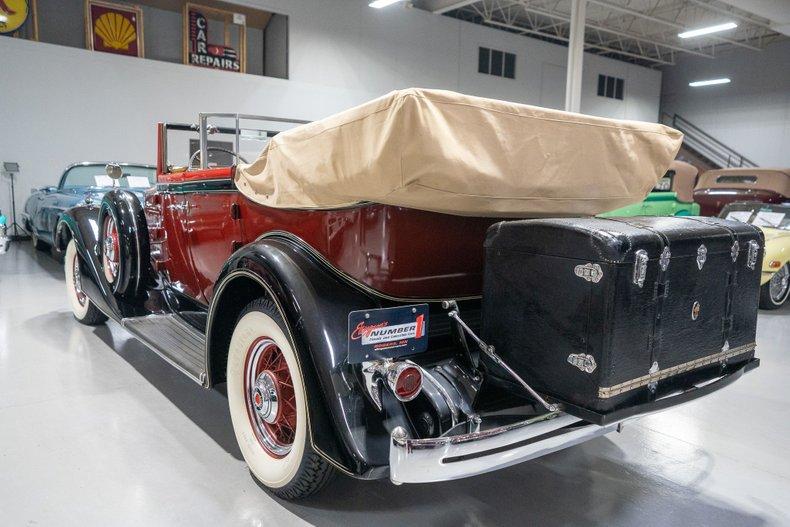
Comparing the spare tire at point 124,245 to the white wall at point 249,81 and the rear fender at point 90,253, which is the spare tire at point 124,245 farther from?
the white wall at point 249,81

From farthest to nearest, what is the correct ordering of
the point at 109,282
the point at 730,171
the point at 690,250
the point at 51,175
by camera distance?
the point at 51,175
the point at 730,171
the point at 109,282
the point at 690,250

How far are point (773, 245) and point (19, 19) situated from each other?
13.0 m

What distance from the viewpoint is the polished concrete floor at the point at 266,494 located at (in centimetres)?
208

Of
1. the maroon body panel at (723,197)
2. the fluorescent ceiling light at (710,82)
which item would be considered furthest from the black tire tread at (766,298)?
the fluorescent ceiling light at (710,82)

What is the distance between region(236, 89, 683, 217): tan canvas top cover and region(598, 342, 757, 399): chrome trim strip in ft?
2.23

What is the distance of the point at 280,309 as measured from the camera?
197 cm

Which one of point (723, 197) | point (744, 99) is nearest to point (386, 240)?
point (723, 197)

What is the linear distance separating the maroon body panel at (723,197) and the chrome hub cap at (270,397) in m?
8.39

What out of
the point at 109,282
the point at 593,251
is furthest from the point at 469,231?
the point at 109,282

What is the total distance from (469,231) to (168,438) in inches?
68.2

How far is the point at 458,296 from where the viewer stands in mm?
2248

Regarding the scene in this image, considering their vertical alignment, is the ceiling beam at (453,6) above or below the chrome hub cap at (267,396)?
above

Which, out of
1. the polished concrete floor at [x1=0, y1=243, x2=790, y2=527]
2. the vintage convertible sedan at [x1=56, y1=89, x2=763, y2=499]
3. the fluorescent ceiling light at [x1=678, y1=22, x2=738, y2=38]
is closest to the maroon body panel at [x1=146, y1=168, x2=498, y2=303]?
the vintage convertible sedan at [x1=56, y1=89, x2=763, y2=499]

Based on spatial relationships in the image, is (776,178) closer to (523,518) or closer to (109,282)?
(523,518)
